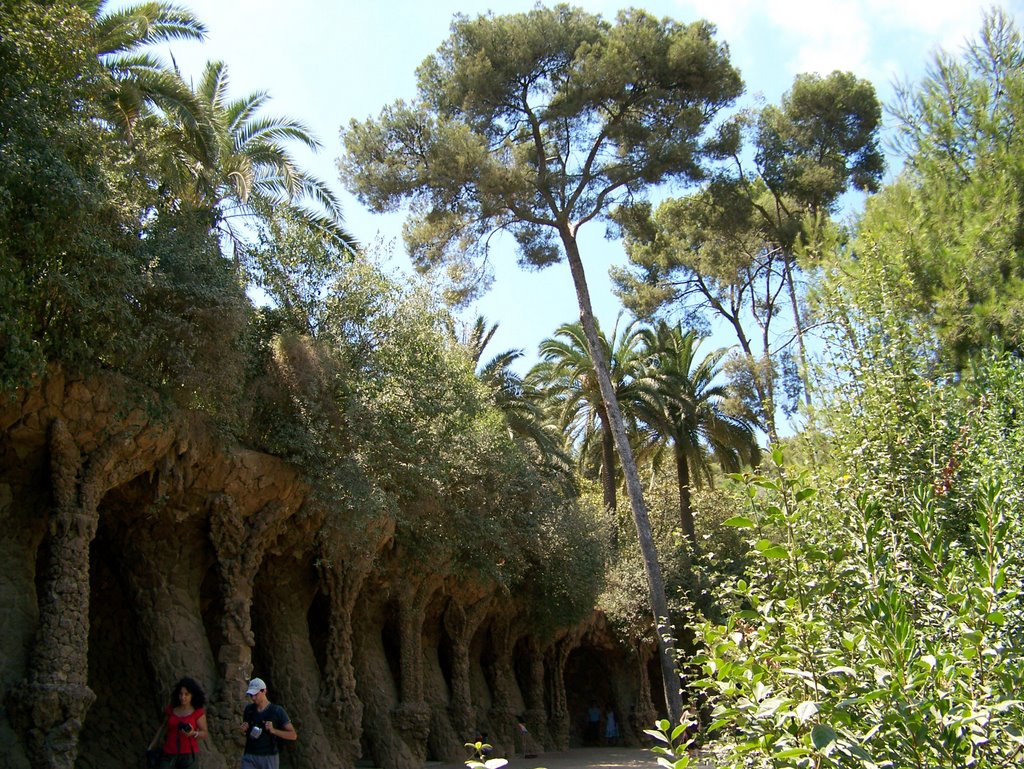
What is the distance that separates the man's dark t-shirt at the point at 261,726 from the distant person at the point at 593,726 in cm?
3037

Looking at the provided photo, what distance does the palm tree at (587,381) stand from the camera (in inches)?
1261

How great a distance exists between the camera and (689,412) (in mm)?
31984

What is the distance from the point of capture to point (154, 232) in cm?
1281

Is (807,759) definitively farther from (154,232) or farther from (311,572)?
(311,572)

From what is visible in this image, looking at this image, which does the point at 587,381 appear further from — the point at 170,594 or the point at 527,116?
the point at 170,594

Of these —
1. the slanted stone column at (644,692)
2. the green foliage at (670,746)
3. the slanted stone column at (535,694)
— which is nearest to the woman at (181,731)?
the green foliage at (670,746)

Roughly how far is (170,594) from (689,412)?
21.9 meters

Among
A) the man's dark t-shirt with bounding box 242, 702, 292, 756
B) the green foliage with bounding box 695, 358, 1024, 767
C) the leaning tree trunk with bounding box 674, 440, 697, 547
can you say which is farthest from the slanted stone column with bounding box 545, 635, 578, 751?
the green foliage with bounding box 695, 358, 1024, 767

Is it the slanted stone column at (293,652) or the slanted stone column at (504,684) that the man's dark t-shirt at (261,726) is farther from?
the slanted stone column at (504,684)

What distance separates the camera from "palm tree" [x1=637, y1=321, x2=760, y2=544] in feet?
105

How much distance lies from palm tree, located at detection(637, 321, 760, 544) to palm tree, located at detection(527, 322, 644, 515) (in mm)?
789

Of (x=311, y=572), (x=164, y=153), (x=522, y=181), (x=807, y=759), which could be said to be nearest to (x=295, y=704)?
(x=311, y=572)

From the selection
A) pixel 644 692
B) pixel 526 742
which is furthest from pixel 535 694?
pixel 644 692

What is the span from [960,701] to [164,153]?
15.1 meters
